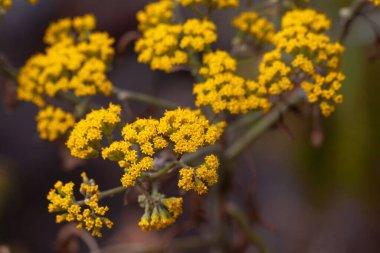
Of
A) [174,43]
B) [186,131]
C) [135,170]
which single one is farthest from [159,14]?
[135,170]

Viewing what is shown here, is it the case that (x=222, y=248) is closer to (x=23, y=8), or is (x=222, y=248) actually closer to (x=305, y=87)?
(x=305, y=87)

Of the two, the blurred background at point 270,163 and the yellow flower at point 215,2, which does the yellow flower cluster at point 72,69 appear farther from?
the blurred background at point 270,163

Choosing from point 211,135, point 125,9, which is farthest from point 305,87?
point 125,9

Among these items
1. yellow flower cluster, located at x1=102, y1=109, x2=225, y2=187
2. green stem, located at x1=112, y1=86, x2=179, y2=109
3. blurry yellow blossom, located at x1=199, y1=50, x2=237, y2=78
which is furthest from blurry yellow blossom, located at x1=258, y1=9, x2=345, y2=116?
green stem, located at x1=112, y1=86, x2=179, y2=109

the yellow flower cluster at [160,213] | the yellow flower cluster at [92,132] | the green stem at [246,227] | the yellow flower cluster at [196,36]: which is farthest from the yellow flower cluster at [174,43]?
the green stem at [246,227]

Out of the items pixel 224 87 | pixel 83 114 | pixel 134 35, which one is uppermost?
pixel 134 35

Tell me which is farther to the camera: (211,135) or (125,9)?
(125,9)
